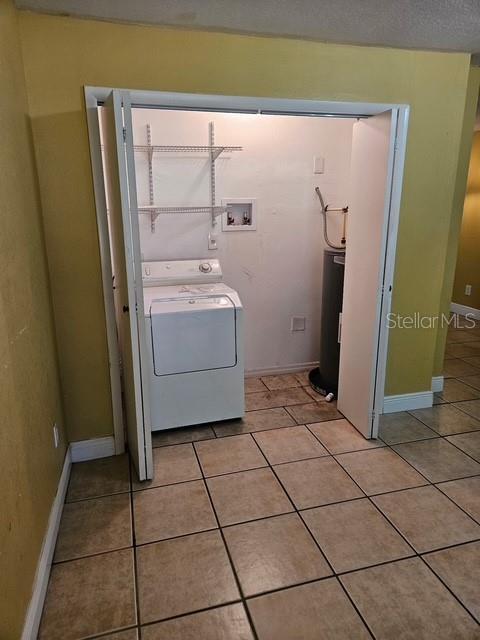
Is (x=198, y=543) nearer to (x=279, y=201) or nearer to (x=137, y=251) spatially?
(x=137, y=251)

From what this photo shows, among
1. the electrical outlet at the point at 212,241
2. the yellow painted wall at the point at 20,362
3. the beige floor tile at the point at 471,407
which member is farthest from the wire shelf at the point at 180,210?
the beige floor tile at the point at 471,407

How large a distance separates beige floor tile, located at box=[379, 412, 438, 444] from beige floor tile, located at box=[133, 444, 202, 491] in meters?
1.24

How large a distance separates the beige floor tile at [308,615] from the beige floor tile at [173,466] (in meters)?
0.85

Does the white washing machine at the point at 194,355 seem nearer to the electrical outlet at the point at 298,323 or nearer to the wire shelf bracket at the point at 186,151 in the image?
the wire shelf bracket at the point at 186,151

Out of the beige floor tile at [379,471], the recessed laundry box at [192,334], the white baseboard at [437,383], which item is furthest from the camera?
the white baseboard at [437,383]

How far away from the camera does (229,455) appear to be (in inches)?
99.0

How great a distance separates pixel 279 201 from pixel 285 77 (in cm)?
120

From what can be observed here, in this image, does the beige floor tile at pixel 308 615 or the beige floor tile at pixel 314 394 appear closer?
the beige floor tile at pixel 308 615

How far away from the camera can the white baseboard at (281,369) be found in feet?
12.2

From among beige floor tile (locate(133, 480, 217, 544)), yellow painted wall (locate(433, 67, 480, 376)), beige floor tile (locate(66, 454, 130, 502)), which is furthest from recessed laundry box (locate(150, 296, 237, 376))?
yellow painted wall (locate(433, 67, 480, 376))

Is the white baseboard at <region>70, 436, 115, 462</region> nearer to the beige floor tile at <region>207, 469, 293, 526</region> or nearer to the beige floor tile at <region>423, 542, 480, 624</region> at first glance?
the beige floor tile at <region>207, 469, 293, 526</region>

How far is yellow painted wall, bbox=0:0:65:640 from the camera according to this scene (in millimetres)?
1275

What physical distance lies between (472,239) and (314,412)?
372 centimetres

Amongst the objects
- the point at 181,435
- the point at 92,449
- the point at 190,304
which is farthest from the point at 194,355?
the point at 92,449
